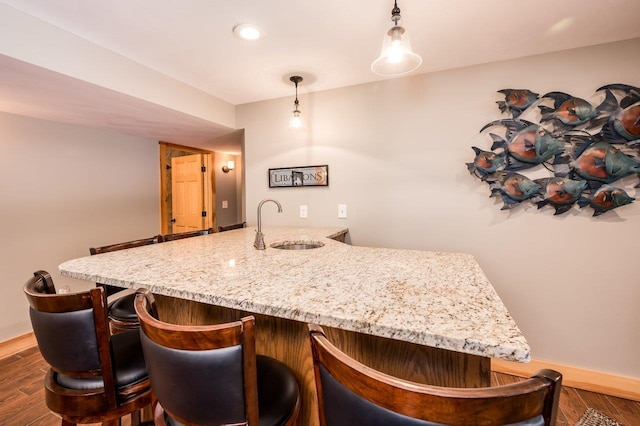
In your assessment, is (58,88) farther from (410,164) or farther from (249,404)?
(410,164)

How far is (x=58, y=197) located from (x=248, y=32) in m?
2.52

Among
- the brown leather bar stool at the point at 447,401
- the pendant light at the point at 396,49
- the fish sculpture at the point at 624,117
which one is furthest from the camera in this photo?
the fish sculpture at the point at 624,117

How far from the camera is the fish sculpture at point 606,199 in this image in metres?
1.88

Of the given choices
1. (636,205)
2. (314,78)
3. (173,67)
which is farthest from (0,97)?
(636,205)

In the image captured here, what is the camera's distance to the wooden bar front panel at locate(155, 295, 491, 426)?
89cm

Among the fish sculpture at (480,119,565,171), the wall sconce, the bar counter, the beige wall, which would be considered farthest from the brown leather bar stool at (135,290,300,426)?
the wall sconce

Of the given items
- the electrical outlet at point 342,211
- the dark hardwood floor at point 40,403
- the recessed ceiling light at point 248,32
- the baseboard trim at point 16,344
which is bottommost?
the dark hardwood floor at point 40,403

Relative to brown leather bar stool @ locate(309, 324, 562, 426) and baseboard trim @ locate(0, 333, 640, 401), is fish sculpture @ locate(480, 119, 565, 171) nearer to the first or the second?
baseboard trim @ locate(0, 333, 640, 401)

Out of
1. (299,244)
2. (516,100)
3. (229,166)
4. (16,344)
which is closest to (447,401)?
(299,244)

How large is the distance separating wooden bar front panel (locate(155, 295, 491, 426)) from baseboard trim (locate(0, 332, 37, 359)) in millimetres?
2215

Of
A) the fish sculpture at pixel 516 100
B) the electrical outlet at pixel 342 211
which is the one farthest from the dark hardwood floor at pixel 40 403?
the fish sculpture at pixel 516 100

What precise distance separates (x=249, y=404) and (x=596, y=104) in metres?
2.67

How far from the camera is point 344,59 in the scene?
84.1 inches

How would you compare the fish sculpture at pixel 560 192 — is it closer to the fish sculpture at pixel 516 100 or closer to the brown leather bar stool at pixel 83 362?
the fish sculpture at pixel 516 100
